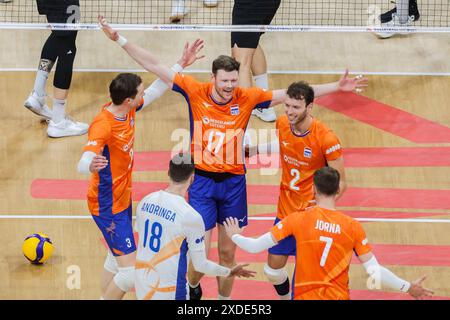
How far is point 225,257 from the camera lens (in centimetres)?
957

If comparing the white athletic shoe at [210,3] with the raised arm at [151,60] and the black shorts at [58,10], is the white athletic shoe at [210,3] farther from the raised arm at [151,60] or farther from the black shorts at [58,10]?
the raised arm at [151,60]

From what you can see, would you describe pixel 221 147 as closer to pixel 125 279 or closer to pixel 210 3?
Result: pixel 125 279

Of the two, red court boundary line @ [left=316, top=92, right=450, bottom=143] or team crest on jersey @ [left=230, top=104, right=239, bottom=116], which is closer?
team crest on jersey @ [left=230, top=104, right=239, bottom=116]

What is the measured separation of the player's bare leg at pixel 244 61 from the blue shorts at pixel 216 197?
2.97 metres

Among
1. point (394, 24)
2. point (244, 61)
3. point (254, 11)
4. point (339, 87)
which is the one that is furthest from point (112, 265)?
point (394, 24)

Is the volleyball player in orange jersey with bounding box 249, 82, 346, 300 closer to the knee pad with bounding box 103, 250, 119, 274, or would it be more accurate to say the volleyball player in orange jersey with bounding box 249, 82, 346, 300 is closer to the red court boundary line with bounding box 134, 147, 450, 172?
the knee pad with bounding box 103, 250, 119, 274

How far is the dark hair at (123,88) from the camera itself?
900cm

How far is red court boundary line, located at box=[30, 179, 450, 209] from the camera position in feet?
37.6

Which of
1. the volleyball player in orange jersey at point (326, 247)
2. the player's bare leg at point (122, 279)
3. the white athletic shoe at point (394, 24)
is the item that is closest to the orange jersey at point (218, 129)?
the player's bare leg at point (122, 279)

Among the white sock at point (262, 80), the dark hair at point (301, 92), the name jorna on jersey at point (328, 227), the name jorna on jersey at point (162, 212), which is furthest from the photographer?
the white sock at point (262, 80)

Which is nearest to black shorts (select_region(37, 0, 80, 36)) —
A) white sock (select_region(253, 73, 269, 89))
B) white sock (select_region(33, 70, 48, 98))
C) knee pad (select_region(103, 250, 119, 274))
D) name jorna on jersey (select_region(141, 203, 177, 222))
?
white sock (select_region(33, 70, 48, 98))

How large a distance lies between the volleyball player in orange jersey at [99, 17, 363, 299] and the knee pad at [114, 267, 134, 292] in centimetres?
91
